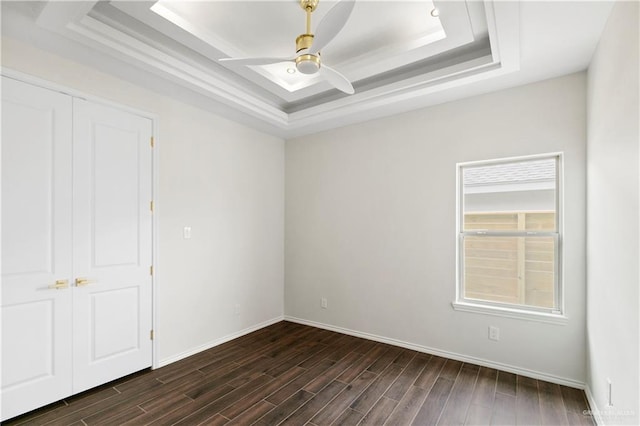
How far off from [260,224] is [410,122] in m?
2.33

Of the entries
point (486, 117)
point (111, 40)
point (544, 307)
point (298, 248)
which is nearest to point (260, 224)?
point (298, 248)

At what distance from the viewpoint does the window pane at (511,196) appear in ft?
9.46

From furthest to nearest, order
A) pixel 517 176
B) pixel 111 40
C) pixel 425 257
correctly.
A: pixel 425 257 → pixel 517 176 → pixel 111 40

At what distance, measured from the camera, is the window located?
286 cm

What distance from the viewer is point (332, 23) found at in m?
1.79

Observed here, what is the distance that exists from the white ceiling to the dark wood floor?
8.55ft

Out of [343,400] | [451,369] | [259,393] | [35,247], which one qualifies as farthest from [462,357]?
[35,247]

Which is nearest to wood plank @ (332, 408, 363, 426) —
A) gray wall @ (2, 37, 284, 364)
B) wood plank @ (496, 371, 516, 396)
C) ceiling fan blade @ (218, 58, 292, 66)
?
wood plank @ (496, 371, 516, 396)

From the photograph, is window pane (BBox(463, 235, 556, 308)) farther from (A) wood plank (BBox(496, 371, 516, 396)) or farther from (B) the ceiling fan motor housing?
(B) the ceiling fan motor housing

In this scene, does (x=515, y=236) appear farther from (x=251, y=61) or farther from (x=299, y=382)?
(x=251, y=61)

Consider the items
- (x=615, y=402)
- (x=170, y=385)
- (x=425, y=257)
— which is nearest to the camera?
(x=615, y=402)

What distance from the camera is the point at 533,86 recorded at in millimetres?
2867

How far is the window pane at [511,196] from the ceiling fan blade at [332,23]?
7.00 feet

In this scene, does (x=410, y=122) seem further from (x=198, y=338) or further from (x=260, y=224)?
(x=198, y=338)
